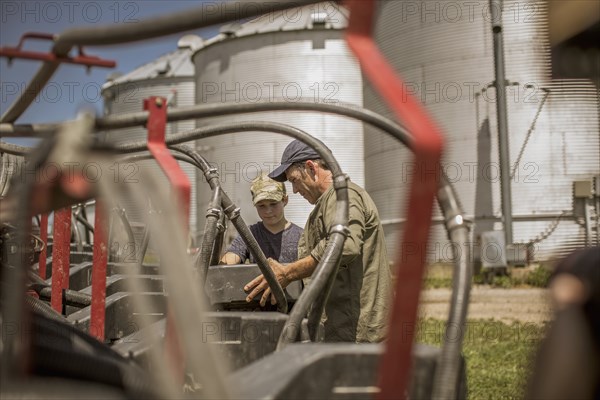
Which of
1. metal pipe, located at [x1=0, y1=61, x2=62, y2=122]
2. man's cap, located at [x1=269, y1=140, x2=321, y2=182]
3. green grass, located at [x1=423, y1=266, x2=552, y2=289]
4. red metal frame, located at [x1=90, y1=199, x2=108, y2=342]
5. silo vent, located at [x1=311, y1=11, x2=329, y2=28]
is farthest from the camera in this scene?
silo vent, located at [x1=311, y1=11, x2=329, y2=28]

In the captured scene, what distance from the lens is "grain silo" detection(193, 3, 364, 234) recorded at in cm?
1602

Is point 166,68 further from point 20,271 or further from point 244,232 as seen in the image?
point 20,271

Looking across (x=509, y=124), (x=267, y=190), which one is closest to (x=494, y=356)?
(x=267, y=190)

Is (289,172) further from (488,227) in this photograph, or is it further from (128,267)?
(488,227)

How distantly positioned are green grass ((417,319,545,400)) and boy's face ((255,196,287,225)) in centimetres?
104

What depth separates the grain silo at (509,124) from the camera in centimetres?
1266

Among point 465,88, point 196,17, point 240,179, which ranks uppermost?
point 465,88

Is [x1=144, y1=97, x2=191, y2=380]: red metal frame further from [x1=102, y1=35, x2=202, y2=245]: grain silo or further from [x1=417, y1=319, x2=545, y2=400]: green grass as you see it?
[x1=102, y1=35, x2=202, y2=245]: grain silo

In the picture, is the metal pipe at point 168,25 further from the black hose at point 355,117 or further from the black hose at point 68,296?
the black hose at point 68,296

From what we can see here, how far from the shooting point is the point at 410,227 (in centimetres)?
82

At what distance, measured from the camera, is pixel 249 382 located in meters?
1.18

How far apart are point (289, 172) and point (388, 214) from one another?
34.0 ft

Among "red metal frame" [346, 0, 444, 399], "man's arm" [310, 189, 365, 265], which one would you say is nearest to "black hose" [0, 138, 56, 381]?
"red metal frame" [346, 0, 444, 399]

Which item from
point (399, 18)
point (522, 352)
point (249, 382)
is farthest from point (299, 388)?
point (399, 18)
